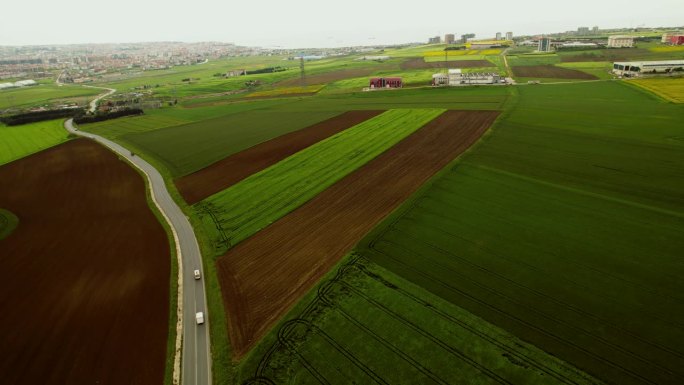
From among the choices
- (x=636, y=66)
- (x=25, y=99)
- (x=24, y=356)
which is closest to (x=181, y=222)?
(x=24, y=356)

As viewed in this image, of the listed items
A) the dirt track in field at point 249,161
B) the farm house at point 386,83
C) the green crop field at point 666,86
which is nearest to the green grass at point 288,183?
the dirt track in field at point 249,161

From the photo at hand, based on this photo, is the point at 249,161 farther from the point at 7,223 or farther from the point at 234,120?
the point at 234,120

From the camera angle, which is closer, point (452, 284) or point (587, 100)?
point (452, 284)

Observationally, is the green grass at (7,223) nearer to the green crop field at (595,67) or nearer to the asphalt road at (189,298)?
the asphalt road at (189,298)

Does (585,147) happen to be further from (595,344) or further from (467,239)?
(595,344)

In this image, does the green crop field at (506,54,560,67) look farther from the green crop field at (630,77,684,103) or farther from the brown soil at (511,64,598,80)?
the green crop field at (630,77,684,103)

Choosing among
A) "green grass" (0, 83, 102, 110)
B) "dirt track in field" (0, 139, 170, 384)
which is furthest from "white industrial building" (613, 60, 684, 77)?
"green grass" (0, 83, 102, 110)

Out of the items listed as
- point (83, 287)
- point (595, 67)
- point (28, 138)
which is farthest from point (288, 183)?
point (595, 67)
